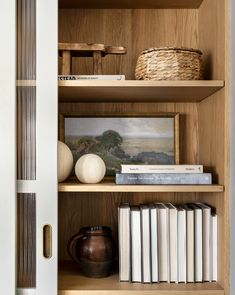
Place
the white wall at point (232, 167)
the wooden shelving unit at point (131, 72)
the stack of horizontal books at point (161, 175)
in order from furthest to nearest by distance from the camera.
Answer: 1. the wooden shelving unit at point (131, 72)
2. the stack of horizontal books at point (161, 175)
3. the white wall at point (232, 167)

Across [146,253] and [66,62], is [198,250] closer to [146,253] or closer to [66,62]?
[146,253]

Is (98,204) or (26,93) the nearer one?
(26,93)

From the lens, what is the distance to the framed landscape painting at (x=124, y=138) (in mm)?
1798

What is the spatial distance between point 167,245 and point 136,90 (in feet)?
1.86

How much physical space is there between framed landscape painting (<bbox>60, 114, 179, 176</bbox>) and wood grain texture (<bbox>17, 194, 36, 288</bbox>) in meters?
0.44

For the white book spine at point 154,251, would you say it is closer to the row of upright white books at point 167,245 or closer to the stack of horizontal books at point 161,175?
the row of upright white books at point 167,245

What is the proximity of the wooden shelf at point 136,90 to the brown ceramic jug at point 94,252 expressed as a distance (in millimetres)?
514

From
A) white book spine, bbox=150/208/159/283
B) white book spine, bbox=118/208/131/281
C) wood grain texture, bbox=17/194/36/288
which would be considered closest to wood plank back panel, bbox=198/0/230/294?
white book spine, bbox=150/208/159/283

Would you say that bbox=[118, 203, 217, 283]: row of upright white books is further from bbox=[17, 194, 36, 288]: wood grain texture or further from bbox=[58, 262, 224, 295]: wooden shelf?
bbox=[17, 194, 36, 288]: wood grain texture

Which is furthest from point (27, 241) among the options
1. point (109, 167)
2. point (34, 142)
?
point (109, 167)

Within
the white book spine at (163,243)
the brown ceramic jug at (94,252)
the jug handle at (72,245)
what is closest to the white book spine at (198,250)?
the white book spine at (163,243)

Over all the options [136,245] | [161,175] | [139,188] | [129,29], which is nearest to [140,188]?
[139,188]

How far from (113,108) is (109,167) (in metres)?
0.26

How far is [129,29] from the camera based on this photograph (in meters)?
1.83
